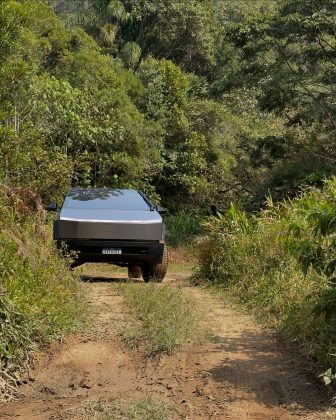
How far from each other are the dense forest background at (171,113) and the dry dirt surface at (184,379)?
6518 mm

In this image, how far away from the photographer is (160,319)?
5.99 meters

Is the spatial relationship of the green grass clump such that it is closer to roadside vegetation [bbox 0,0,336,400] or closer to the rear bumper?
roadside vegetation [bbox 0,0,336,400]

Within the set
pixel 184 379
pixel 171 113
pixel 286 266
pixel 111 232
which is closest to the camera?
pixel 184 379

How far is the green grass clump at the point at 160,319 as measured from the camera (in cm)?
544

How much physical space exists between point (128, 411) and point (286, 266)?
169 inches

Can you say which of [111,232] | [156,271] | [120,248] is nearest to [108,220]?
[111,232]

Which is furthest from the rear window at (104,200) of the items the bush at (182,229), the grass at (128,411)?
the bush at (182,229)

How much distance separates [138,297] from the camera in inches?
275

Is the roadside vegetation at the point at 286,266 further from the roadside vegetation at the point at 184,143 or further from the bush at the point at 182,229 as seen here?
the bush at the point at 182,229

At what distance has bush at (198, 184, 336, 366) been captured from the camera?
16.9 ft

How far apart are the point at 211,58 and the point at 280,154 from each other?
12.6 meters

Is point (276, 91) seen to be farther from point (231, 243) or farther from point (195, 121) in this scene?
point (231, 243)

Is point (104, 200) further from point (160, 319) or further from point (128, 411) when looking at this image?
point (128, 411)

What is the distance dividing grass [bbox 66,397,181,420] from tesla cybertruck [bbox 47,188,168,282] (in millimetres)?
4381
